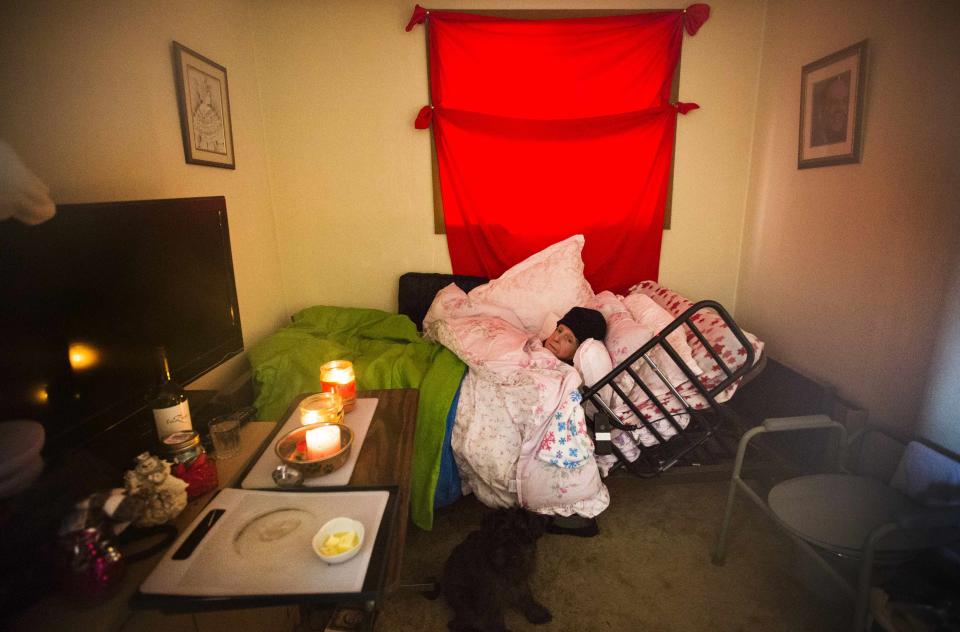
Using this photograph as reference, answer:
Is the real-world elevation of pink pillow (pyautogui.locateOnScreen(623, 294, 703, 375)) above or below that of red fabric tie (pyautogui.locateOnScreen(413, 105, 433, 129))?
→ below

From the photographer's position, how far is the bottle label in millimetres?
1015

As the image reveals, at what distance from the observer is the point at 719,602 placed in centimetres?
161

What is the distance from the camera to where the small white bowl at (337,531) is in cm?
78

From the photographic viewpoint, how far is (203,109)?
2.08 metres

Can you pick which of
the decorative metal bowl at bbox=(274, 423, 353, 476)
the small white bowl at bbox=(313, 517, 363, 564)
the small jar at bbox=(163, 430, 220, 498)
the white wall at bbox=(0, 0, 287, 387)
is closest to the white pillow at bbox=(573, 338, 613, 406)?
the decorative metal bowl at bbox=(274, 423, 353, 476)

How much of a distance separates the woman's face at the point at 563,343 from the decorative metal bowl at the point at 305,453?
3.95 ft

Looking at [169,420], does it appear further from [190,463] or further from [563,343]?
[563,343]

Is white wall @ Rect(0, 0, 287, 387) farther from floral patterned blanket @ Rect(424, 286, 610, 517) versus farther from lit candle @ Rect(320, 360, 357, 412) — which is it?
floral patterned blanket @ Rect(424, 286, 610, 517)

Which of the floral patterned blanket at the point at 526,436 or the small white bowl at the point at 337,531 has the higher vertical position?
the small white bowl at the point at 337,531

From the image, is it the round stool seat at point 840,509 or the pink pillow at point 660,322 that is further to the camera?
the pink pillow at point 660,322

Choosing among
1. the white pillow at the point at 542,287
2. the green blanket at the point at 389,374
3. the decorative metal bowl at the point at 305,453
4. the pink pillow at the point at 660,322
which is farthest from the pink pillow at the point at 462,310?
the decorative metal bowl at the point at 305,453

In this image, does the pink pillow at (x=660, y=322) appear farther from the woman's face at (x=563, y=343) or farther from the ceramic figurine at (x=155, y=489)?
the ceramic figurine at (x=155, y=489)

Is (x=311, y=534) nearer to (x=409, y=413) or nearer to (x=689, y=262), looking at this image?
(x=409, y=413)

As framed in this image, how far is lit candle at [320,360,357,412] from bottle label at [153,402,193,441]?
41cm
